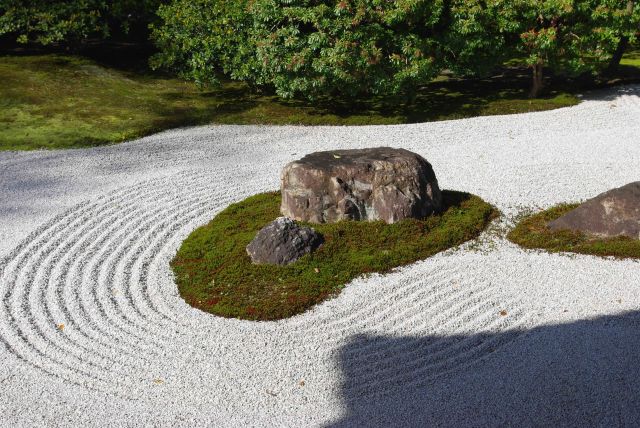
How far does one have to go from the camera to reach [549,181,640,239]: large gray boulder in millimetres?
11891

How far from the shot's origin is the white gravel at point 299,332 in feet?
25.9

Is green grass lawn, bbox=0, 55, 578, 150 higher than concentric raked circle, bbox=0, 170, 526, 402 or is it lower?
higher

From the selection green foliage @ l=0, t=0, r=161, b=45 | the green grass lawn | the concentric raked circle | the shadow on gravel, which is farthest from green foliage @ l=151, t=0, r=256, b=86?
the shadow on gravel

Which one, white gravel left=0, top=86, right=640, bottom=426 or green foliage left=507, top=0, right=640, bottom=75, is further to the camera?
green foliage left=507, top=0, right=640, bottom=75

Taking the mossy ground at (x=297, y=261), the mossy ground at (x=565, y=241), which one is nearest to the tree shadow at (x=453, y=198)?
the mossy ground at (x=297, y=261)

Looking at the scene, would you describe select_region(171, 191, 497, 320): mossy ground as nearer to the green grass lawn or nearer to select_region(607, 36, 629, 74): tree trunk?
the green grass lawn

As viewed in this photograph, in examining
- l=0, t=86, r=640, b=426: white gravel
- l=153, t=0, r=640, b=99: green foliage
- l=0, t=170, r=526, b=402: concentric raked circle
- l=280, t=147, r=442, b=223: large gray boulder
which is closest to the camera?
l=0, t=86, r=640, b=426: white gravel

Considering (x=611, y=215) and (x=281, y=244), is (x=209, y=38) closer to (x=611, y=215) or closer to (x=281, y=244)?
(x=281, y=244)

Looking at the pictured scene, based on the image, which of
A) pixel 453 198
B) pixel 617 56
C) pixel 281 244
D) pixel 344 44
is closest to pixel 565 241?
pixel 453 198

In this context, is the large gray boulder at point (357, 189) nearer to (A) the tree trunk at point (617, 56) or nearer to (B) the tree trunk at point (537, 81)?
(B) the tree trunk at point (537, 81)

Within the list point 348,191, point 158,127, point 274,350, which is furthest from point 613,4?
point 274,350

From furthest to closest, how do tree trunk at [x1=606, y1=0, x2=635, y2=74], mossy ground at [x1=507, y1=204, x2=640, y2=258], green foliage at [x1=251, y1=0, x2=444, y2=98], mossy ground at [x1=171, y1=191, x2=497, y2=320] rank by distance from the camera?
tree trunk at [x1=606, y1=0, x2=635, y2=74] < green foliage at [x1=251, y1=0, x2=444, y2=98] < mossy ground at [x1=507, y1=204, x2=640, y2=258] < mossy ground at [x1=171, y1=191, x2=497, y2=320]

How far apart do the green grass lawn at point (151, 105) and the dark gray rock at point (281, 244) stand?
893cm

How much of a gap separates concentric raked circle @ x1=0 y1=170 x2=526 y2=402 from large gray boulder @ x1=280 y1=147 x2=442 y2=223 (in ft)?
4.80
